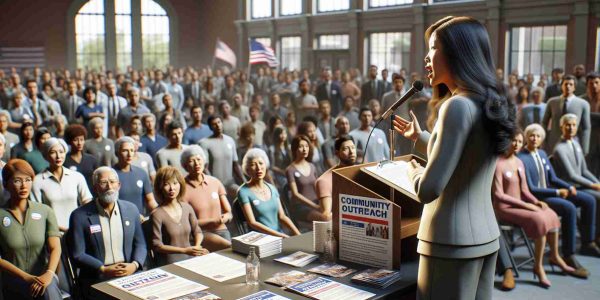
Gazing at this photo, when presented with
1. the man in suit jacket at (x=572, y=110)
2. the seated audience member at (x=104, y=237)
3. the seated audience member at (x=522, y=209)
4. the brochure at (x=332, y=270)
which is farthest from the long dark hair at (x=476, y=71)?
the man in suit jacket at (x=572, y=110)

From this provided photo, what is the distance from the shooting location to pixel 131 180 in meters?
5.34

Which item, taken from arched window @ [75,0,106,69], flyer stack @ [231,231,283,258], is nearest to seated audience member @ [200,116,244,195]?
flyer stack @ [231,231,283,258]

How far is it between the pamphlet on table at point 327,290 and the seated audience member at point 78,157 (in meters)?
3.63

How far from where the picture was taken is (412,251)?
2.82m

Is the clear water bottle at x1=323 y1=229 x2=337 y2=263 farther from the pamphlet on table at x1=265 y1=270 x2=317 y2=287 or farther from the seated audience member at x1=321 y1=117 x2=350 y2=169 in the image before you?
the seated audience member at x1=321 y1=117 x2=350 y2=169

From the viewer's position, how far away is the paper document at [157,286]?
248 cm

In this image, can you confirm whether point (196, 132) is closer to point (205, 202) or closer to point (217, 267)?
point (205, 202)

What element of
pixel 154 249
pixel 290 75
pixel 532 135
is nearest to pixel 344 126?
pixel 532 135

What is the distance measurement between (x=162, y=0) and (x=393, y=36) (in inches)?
513

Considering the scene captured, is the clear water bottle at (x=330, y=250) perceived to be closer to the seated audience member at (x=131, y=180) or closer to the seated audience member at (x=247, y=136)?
the seated audience member at (x=131, y=180)

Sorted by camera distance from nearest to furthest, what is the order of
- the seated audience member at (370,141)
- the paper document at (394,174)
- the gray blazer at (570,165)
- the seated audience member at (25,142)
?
the paper document at (394,174) < the seated audience member at (25,142) < the gray blazer at (570,165) < the seated audience member at (370,141)

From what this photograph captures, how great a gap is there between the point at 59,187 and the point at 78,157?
98cm

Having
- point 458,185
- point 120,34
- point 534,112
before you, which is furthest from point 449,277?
point 120,34

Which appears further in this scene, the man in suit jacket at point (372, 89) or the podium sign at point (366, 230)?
the man in suit jacket at point (372, 89)
